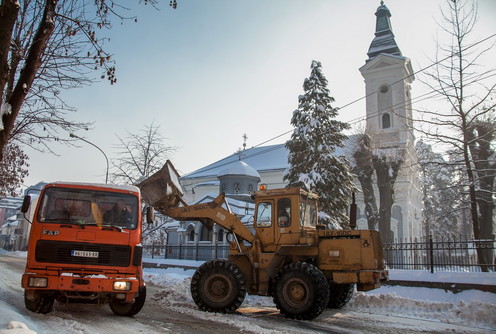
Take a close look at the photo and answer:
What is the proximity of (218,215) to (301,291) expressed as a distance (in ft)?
9.58

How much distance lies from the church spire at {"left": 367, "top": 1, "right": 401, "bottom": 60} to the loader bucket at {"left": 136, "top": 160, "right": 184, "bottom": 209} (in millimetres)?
42382

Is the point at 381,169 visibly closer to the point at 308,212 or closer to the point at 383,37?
the point at 308,212

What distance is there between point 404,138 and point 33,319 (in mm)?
40840

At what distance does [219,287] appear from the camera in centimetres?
983

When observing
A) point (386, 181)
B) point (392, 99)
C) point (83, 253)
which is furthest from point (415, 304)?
point (392, 99)

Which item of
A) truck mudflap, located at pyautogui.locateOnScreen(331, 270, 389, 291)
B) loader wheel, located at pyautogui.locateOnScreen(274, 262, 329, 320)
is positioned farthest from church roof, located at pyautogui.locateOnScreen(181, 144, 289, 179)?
loader wheel, located at pyautogui.locateOnScreen(274, 262, 329, 320)

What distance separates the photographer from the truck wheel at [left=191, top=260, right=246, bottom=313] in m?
9.52

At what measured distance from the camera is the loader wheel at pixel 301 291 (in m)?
8.79

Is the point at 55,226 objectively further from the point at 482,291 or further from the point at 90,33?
the point at 482,291

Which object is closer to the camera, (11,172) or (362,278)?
(362,278)

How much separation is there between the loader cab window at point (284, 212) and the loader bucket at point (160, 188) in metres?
2.87

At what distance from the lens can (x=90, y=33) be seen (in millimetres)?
7008

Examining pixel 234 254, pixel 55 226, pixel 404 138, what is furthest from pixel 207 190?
pixel 55 226

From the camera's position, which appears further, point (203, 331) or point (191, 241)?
point (191, 241)
